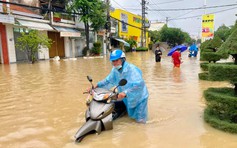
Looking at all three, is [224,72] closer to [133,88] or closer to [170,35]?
[133,88]

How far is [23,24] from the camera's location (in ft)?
63.2

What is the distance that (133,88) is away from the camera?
3953mm

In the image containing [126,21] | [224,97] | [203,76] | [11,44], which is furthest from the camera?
[126,21]

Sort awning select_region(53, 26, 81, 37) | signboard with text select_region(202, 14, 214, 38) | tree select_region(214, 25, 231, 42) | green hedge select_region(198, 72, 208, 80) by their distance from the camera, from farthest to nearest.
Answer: signboard with text select_region(202, 14, 214, 38) < awning select_region(53, 26, 81, 37) < green hedge select_region(198, 72, 208, 80) < tree select_region(214, 25, 231, 42)

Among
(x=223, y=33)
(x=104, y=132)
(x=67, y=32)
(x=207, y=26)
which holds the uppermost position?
(x=207, y=26)

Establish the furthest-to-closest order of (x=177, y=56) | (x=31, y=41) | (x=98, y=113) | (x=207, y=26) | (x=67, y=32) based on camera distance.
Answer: (x=207, y=26)
(x=67, y=32)
(x=31, y=41)
(x=177, y=56)
(x=98, y=113)

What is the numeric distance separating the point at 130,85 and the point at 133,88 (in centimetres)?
10

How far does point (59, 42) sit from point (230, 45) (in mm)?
24059

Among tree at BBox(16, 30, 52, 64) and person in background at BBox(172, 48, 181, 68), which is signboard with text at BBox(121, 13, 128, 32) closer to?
tree at BBox(16, 30, 52, 64)

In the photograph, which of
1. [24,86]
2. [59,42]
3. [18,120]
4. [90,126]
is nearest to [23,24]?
[59,42]

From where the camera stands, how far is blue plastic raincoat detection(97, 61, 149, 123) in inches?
158

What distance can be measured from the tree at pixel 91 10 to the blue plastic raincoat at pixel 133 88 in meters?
21.2

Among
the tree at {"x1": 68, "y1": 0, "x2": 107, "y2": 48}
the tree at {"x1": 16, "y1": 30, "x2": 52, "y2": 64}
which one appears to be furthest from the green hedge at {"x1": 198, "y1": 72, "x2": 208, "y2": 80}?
the tree at {"x1": 68, "y1": 0, "x2": 107, "y2": 48}

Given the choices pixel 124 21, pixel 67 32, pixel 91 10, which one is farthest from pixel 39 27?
pixel 124 21
